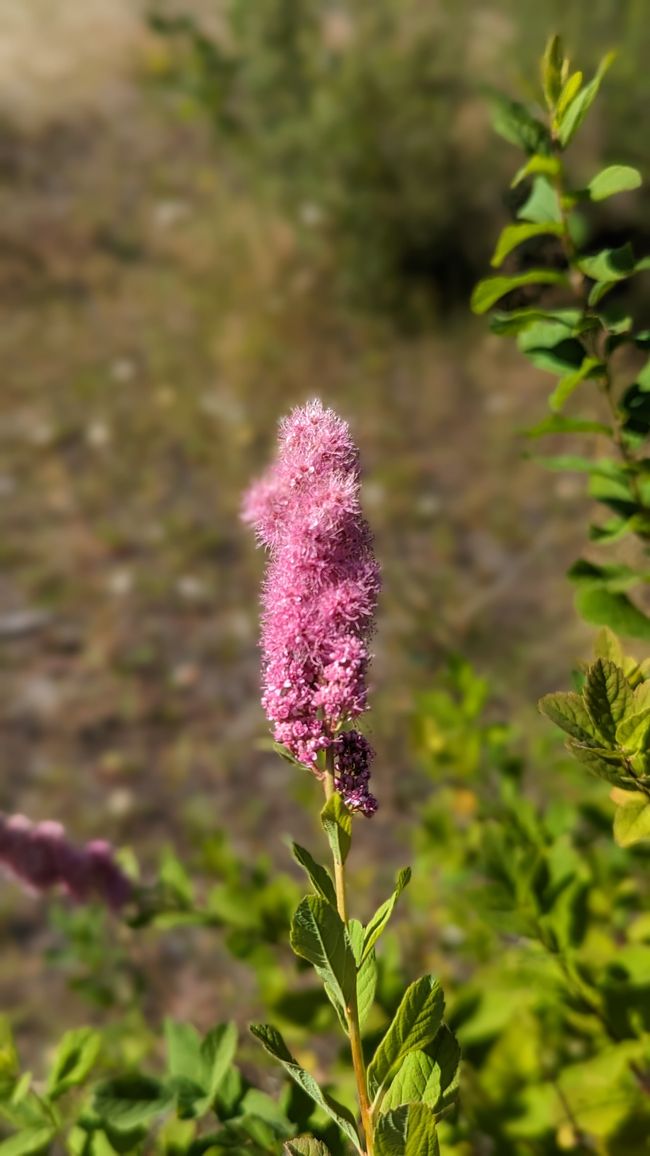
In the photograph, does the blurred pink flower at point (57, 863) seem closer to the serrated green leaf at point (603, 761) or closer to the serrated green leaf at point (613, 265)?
the serrated green leaf at point (603, 761)

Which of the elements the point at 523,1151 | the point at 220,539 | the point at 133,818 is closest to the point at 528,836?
the point at 523,1151

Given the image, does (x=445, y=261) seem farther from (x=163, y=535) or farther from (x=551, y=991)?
(x=551, y=991)

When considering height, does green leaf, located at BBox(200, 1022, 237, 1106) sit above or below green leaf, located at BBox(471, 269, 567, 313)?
below

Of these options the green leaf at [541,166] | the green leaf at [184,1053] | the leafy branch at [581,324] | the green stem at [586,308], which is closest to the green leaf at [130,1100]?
the green leaf at [184,1053]

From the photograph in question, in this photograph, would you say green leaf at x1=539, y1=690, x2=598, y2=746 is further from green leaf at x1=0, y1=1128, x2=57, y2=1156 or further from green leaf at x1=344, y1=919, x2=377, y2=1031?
green leaf at x1=0, y1=1128, x2=57, y2=1156

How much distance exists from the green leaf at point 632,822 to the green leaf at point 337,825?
8.8 inches

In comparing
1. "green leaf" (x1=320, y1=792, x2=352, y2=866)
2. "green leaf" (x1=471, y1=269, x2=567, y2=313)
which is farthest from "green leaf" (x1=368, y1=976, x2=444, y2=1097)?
"green leaf" (x1=471, y1=269, x2=567, y2=313)

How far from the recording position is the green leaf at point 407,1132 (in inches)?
25.2

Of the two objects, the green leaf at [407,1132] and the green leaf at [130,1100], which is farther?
the green leaf at [130,1100]

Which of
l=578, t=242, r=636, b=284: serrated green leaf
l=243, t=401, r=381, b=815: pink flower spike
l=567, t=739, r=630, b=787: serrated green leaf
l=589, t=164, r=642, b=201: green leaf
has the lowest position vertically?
l=567, t=739, r=630, b=787: serrated green leaf

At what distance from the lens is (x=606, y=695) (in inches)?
30.0

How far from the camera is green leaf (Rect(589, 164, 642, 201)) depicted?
88 centimetres

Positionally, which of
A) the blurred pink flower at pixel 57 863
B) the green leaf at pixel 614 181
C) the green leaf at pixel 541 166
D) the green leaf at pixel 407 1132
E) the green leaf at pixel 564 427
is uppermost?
the green leaf at pixel 541 166

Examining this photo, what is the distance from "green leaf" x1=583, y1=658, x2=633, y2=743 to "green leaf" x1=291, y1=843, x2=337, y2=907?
0.72ft
